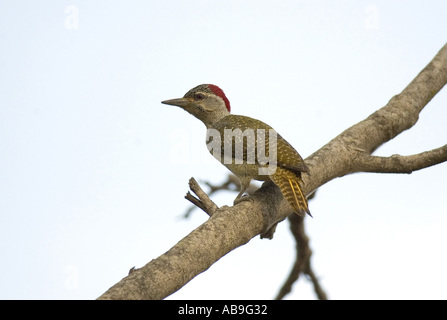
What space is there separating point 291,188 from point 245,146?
2.35 ft

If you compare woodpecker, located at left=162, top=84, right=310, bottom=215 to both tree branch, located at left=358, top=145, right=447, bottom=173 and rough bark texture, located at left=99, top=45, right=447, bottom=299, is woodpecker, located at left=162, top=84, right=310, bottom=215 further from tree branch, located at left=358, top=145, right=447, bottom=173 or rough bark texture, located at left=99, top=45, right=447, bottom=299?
tree branch, located at left=358, top=145, right=447, bottom=173

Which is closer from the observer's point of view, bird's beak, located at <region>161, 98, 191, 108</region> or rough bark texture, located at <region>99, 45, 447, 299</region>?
rough bark texture, located at <region>99, 45, 447, 299</region>

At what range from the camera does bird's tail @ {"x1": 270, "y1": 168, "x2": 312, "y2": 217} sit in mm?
5387

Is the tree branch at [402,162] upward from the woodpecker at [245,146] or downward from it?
downward

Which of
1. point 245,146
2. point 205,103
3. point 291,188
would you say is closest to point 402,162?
point 291,188

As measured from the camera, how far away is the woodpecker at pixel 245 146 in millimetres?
5590

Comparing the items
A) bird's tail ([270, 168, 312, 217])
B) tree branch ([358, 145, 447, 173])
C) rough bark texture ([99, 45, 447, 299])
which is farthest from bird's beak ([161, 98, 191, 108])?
tree branch ([358, 145, 447, 173])

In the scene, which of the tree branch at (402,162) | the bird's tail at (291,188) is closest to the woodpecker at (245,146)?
the bird's tail at (291,188)

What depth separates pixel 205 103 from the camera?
693cm

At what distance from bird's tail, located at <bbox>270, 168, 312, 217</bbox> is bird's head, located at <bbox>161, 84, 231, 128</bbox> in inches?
58.2

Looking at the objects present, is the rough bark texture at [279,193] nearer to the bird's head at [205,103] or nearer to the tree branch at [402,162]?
the tree branch at [402,162]

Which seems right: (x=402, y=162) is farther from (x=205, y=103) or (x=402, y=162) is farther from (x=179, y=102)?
(x=179, y=102)
